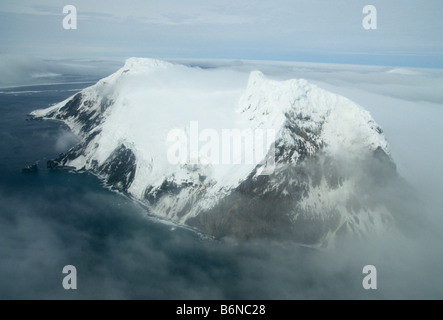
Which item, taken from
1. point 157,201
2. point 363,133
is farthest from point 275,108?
point 157,201

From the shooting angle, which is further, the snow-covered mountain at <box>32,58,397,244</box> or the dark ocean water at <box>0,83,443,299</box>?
the snow-covered mountain at <box>32,58,397,244</box>

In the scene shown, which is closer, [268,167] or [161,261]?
[161,261]

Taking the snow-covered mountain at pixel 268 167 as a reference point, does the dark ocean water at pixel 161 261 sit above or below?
below

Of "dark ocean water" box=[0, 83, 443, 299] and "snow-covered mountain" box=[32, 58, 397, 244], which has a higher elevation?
"snow-covered mountain" box=[32, 58, 397, 244]

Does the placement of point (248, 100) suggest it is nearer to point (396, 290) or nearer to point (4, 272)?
point (396, 290)

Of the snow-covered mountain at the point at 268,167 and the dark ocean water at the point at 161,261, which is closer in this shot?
the dark ocean water at the point at 161,261
